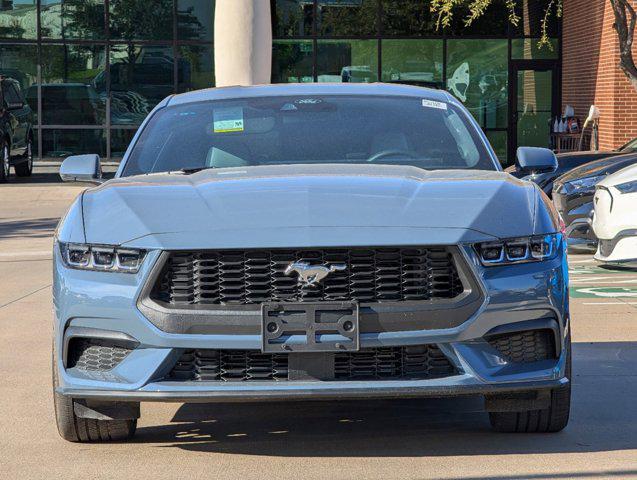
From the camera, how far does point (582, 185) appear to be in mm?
13469

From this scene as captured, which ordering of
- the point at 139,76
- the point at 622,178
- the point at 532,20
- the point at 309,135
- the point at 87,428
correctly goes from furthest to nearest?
1. the point at 139,76
2. the point at 532,20
3. the point at 622,178
4. the point at 309,135
5. the point at 87,428

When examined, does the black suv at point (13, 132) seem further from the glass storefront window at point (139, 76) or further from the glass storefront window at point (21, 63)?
the glass storefront window at point (21, 63)

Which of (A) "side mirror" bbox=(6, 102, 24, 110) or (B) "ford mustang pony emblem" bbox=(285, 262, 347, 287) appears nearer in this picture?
(B) "ford mustang pony emblem" bbox=(285, 262, 347, 287)

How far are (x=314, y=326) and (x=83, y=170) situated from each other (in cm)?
212

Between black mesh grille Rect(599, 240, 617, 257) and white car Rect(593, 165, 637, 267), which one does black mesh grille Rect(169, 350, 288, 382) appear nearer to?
white car Rect(593, 165, 637, 267)

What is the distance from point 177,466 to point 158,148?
187cm

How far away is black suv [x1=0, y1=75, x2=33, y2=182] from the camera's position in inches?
951

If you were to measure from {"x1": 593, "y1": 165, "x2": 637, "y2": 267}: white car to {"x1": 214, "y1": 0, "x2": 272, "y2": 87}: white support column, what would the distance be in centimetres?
900

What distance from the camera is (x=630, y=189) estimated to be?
11500 millimetres

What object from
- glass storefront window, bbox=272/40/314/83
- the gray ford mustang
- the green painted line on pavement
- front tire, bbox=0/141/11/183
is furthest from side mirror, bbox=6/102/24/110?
the gray ford mustang

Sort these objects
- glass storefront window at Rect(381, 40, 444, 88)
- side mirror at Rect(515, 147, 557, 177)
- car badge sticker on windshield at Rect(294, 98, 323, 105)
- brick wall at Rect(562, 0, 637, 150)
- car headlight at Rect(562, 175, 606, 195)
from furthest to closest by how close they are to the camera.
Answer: glass storefront window at Rect(381, 40, 444, 88) < brick wall at Rect(562, 0, 637, 150) < car headlight at Rect(562, 175, 606, 195) < car badge sticker on windshield at Rect(294, 98, 323, 105) < side mirror at Rect(515, 147, 557, 177)

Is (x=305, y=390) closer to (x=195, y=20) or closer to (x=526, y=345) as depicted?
(x=526, y=345)

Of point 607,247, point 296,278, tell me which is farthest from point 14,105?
point 296,278

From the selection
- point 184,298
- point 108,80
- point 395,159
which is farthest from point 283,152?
point 108,80
